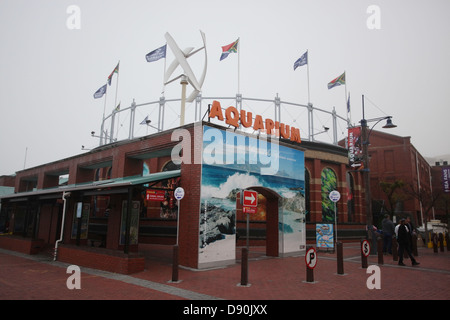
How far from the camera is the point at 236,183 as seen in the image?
14305mm

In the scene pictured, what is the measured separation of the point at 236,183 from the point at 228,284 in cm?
552

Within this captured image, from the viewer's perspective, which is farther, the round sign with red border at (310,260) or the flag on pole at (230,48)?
the flag on pole at (230,48)

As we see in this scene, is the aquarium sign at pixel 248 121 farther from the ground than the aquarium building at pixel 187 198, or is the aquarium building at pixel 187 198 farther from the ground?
the aquarium sign at pixel 248 121

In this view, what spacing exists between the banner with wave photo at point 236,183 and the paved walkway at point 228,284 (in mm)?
1375

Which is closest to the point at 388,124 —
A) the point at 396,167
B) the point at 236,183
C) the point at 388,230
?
the point at 388,230

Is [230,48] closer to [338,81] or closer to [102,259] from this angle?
[338,81]

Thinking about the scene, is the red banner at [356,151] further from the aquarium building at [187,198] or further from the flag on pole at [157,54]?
the flag on pole at [157,54]

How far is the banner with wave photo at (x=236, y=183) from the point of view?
13.1m

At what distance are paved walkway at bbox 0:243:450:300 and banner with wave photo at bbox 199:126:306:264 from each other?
1375 millimetres

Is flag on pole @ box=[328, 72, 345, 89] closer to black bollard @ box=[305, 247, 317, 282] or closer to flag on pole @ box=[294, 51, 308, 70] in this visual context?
flag on pole @ box=[294, 51, 308, 70]

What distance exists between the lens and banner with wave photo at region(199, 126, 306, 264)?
42.8 feet

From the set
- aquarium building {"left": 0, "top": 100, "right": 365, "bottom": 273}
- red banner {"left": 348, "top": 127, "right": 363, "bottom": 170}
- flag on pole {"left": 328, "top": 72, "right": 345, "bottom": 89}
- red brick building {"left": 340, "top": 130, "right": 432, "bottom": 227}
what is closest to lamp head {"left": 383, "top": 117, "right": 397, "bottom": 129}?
red banner {"left": 348, "top": 127, "right": 363, "bottom": 170}

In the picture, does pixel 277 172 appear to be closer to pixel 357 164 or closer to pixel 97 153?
pixel 357 164

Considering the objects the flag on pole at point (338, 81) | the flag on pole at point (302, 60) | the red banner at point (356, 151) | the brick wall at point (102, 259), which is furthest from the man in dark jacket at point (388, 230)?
the flag on pole at point (302, 60)
